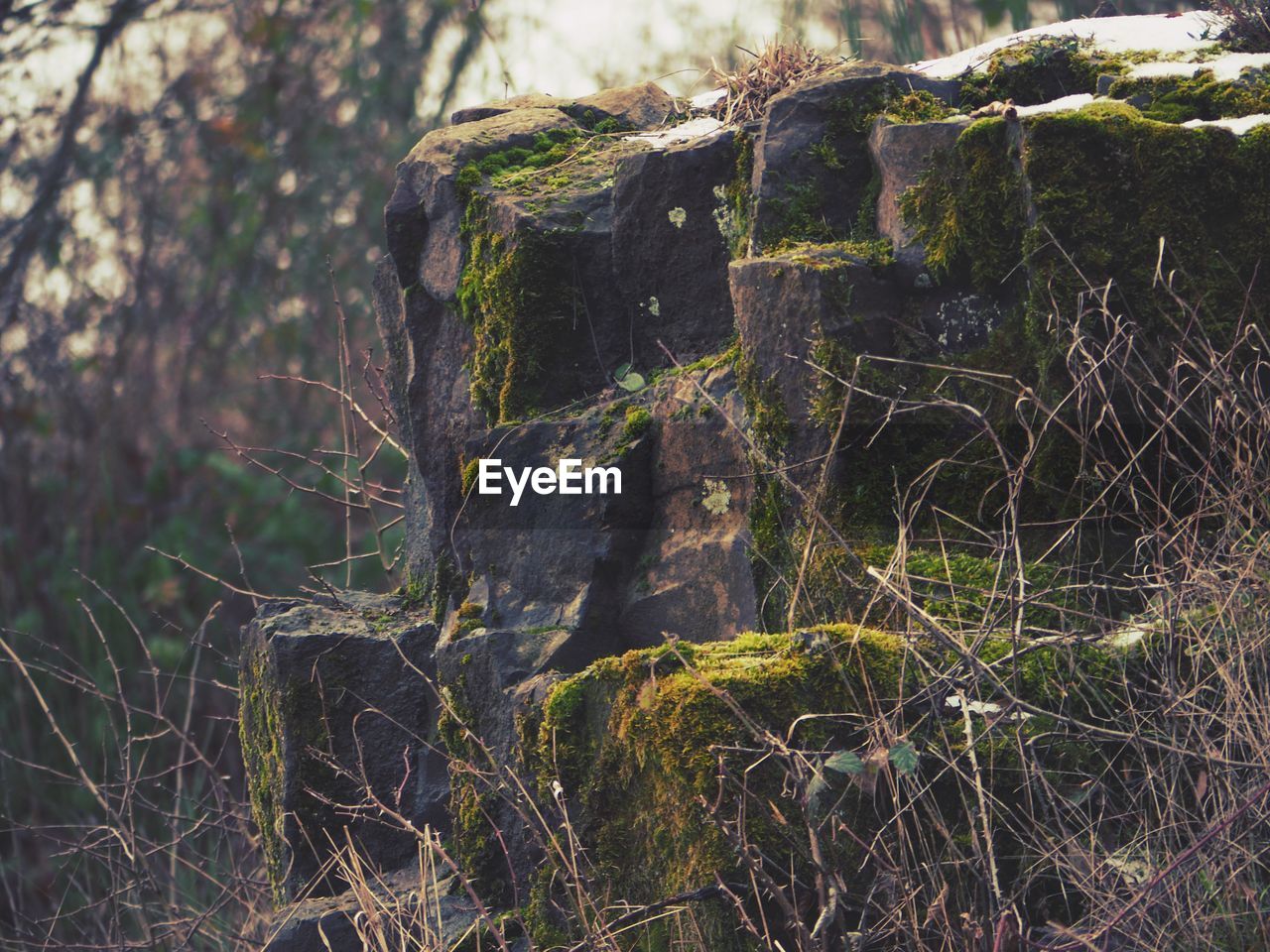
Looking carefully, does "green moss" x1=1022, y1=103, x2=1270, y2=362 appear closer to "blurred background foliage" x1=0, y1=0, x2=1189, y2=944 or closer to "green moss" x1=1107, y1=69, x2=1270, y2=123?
"green moss" x1=1107, y1=69, x2=1270, y2=123

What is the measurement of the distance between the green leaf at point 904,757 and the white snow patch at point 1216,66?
2165mm

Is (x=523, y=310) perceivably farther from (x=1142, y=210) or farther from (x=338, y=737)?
(x=1142, y=210)

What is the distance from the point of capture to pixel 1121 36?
397 centimetres

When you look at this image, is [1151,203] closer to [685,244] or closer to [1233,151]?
[1233,151]

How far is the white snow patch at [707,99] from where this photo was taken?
184 inches

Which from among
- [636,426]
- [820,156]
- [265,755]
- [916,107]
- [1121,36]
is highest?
[1121,36]

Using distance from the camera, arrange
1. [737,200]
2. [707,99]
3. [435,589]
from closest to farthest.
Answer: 1. [737,200]
2. [435,589]
3. [707,99]

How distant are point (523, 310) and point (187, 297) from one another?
8880mm

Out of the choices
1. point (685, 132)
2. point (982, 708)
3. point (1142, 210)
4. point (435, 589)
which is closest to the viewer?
point (982, 708)

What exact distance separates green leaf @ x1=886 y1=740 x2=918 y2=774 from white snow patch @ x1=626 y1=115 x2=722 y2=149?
2.39 m

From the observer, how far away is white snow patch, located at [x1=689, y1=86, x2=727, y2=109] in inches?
184

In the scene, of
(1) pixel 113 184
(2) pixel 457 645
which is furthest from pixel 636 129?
(1) pixel 113 184

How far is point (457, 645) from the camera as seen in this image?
4008 mm

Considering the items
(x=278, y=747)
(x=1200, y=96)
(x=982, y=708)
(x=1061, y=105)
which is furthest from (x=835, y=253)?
(x=278, y=747)
